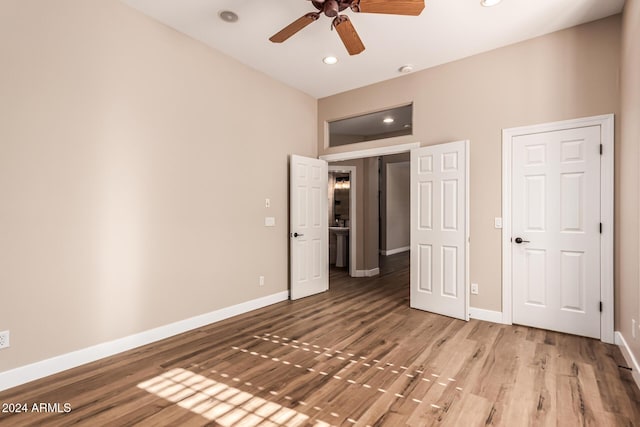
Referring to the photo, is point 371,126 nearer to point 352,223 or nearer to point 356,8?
point 352,223

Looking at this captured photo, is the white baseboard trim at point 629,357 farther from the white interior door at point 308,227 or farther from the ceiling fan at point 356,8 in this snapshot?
the white interior door at point 308,227

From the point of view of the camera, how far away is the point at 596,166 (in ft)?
10.1

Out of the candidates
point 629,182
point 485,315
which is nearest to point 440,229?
point 485,315

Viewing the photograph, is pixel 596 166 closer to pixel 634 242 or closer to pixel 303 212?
pixel 634 242

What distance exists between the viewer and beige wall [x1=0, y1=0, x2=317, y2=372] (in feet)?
7.63

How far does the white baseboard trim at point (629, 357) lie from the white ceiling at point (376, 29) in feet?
9.85

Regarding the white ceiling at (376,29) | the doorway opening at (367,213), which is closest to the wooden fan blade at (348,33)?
the white ceiling at (376,29)

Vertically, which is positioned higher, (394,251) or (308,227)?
(308,227)

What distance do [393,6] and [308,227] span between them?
309cm

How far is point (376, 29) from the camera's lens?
10.6 feet

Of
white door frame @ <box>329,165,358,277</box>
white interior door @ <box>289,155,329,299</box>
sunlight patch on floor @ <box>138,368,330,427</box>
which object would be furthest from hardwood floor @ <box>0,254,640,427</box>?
white door frame @ <box>329,165,358,277</box>

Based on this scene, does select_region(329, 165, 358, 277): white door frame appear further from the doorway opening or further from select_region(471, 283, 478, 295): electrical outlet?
select_region(471, 283, 478, 295): electrical outlet

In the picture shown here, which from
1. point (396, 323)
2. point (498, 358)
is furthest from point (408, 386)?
point (396, 323)

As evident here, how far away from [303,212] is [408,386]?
113 inches
